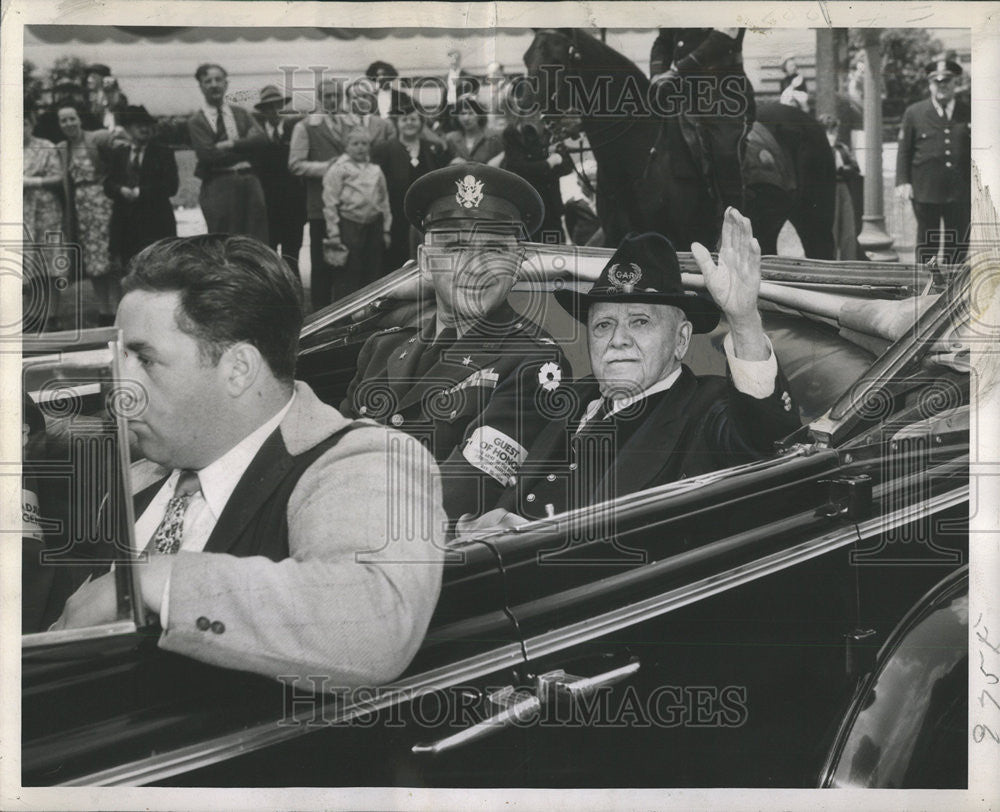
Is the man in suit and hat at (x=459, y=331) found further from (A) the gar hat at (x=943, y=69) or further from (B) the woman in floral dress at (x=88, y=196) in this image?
(A) the gar hat at (x=943, y=69)

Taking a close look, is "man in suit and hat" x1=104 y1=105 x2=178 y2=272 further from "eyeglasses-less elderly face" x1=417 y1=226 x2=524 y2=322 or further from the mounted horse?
the mounted horse

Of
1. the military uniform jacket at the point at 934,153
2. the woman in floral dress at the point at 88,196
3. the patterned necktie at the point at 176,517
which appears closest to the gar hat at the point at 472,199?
the woman in floral dress at the point at 88,196

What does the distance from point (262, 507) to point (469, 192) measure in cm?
118

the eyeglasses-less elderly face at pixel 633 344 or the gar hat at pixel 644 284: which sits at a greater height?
the gar hat at pixel 644 284

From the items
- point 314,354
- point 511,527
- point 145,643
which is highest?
point 314,354

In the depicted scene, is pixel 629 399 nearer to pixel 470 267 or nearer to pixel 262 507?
pixel 470 267

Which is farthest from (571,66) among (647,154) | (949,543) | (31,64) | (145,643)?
(145,643)

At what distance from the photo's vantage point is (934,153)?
372 centimetres

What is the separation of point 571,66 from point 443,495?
1424 mm

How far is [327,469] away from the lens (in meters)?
3.46

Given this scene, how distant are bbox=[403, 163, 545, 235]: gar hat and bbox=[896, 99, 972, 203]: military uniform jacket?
1.19 meters

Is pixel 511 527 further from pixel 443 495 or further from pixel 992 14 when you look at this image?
pixel 992 14

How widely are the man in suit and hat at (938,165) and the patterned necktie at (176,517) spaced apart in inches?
94.5

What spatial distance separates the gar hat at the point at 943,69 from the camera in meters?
3.71
